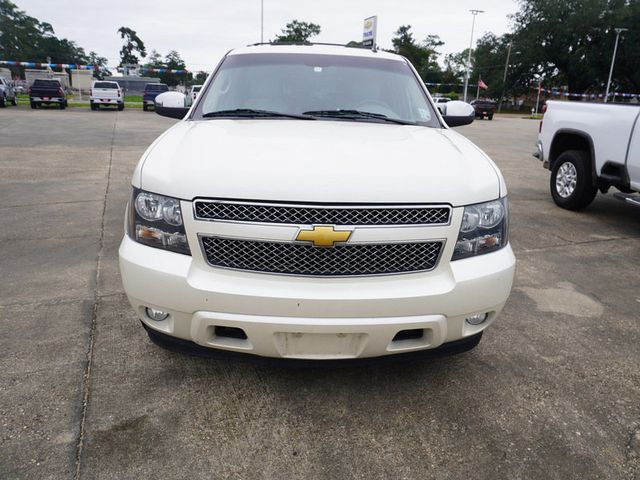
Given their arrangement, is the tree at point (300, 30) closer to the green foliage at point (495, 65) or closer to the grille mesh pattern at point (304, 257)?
the green foliage at point (495, 65)

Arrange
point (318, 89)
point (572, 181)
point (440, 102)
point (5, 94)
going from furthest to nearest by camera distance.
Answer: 1. point (5, 94)
2. point (440, 102)
3. point (572, 181)
4. point (318, 89)

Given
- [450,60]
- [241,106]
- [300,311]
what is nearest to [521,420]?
[300,311]

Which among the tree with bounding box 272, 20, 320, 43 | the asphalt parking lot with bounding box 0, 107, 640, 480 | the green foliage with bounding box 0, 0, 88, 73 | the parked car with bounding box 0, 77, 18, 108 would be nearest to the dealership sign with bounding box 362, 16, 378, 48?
the parked car with bounding box 0, 77, 18, 108

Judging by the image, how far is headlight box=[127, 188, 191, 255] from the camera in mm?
2230

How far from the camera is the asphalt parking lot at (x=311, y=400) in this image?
7.05 ft

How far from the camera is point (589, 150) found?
21.0 feet

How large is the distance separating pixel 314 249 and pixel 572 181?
5723mm

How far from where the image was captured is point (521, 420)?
8.09 feet

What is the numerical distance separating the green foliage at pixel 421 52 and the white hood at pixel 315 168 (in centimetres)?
8024

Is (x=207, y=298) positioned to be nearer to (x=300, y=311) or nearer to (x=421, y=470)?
(x=300, y=311)

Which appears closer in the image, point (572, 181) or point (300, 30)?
point (572, 181)

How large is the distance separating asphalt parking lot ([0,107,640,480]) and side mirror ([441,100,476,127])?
1.45 meters

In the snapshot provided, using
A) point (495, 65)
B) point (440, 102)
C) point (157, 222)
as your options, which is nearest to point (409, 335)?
point (157, 222)

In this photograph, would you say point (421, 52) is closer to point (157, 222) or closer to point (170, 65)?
point (170, 65)
